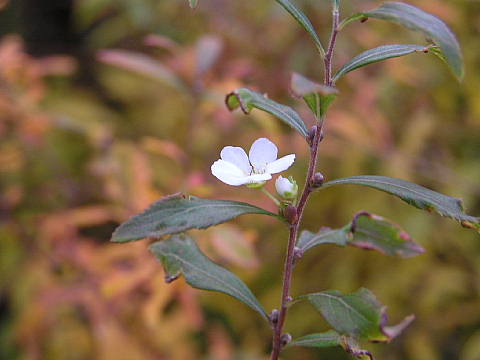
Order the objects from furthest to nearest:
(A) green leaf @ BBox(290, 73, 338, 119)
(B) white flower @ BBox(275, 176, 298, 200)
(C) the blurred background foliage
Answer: (C) the blurred background foliage < (B) white flower @ BBox(275, 176, 298, 200) < (A) green leaf @ BBox(290, 73, 338, 119)

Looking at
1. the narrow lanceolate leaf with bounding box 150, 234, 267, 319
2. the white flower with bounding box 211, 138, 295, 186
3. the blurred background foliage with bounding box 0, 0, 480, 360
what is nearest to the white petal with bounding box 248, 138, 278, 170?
the white flower with bounding box 211, 138, 295, 186

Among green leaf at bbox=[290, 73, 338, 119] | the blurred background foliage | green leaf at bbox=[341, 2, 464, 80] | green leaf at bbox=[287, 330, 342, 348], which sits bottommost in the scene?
the blurred background foliage

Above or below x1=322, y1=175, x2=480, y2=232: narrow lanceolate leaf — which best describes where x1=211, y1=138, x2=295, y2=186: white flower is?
Result: above

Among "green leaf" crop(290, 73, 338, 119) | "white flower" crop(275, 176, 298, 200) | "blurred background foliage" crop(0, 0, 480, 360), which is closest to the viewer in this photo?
"green leaf" crop(290, 73, 338, 119)

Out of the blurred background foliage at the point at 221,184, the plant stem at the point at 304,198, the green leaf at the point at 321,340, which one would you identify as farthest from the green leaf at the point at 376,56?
the blurred background foliage at the point at 221,184

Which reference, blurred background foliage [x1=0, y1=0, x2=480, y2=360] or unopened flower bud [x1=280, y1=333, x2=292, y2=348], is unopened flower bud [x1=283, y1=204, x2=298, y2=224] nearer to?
unopened flower bud [x1=280, y1=333, x2=292, y2=348]

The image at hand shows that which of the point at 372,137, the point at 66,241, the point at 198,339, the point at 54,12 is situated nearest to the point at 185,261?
the point at 66,241

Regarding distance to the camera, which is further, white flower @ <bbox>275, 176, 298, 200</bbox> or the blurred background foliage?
the blurred background foliage
